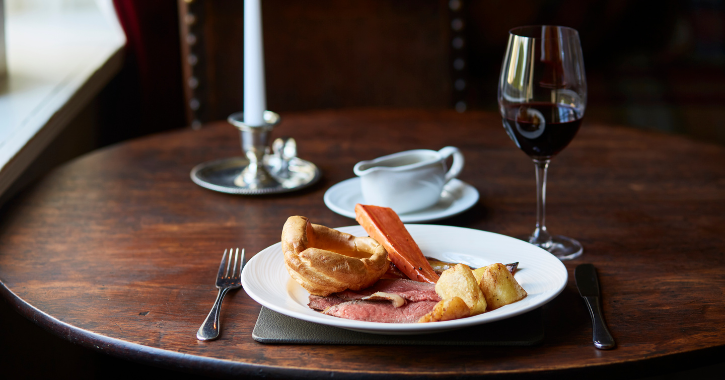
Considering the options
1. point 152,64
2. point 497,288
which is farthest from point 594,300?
point 152,64

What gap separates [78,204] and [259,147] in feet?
1.11

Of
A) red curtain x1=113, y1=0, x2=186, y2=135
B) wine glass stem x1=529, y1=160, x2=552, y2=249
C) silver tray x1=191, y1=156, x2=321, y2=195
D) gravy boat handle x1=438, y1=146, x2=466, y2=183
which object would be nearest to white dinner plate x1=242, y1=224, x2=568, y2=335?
wine glass stem x1=529, y1=160, x2=552, y2=249

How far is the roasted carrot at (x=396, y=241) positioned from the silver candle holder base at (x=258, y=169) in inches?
14.9

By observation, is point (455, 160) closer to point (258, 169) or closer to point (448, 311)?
point (258, 169)

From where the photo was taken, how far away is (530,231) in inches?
37.4

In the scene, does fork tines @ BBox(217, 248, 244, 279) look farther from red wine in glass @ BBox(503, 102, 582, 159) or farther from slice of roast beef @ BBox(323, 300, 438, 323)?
red wine in glass @ BBox(503, 102, 582, 159)

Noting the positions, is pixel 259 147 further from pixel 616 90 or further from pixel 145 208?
pixel 616 90

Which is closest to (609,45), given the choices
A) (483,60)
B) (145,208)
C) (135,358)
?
(483,60)

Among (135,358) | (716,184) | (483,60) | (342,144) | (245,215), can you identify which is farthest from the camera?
(483,60)

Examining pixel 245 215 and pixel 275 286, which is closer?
pixel 275 286

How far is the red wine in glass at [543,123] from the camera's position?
0.86m

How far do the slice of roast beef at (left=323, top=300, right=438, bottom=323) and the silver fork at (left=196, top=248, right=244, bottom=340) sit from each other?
122 mm

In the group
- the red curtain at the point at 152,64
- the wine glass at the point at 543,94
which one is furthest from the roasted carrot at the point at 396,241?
the red curtain at the point at 152,64

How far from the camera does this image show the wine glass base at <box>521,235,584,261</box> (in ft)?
2.79
